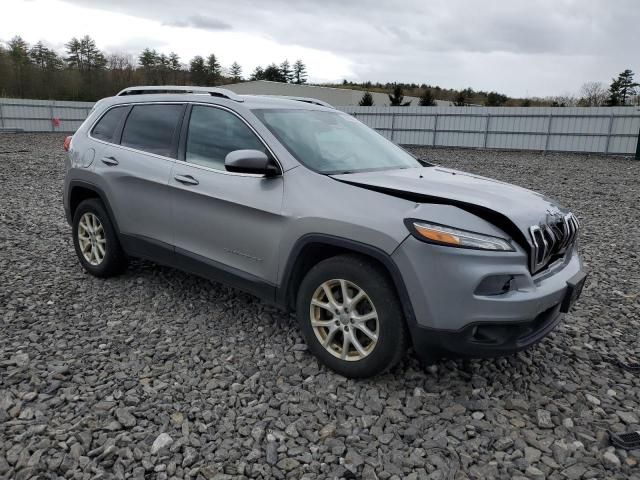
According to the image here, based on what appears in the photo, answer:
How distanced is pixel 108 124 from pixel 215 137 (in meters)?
1.53

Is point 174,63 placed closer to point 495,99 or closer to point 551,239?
point 495,99

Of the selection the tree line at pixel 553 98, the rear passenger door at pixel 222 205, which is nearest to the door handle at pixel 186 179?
the rear passenger door at pixel 222 205

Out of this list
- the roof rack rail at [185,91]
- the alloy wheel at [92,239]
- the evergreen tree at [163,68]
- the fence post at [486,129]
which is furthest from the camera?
the evergreen tree at [163,68]

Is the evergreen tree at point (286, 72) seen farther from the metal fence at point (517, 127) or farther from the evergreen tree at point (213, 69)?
the metal fence at point (517, 127)

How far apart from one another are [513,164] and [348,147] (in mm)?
15160

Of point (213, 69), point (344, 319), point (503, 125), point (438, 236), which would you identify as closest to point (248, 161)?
point (344, 319)

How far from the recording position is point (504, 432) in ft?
8.99

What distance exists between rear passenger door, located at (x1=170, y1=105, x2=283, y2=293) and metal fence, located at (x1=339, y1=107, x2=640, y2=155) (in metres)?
20.2

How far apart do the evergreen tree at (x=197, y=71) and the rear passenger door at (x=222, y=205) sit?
70.9 metres

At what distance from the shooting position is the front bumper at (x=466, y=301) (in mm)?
2631

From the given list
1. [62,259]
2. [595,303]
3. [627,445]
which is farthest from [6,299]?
[595,303]

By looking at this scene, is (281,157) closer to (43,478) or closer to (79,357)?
(79,357)

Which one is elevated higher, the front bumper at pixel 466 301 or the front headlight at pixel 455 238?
the front headlight at pixel 455 238

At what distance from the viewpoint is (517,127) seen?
24.0 meters
